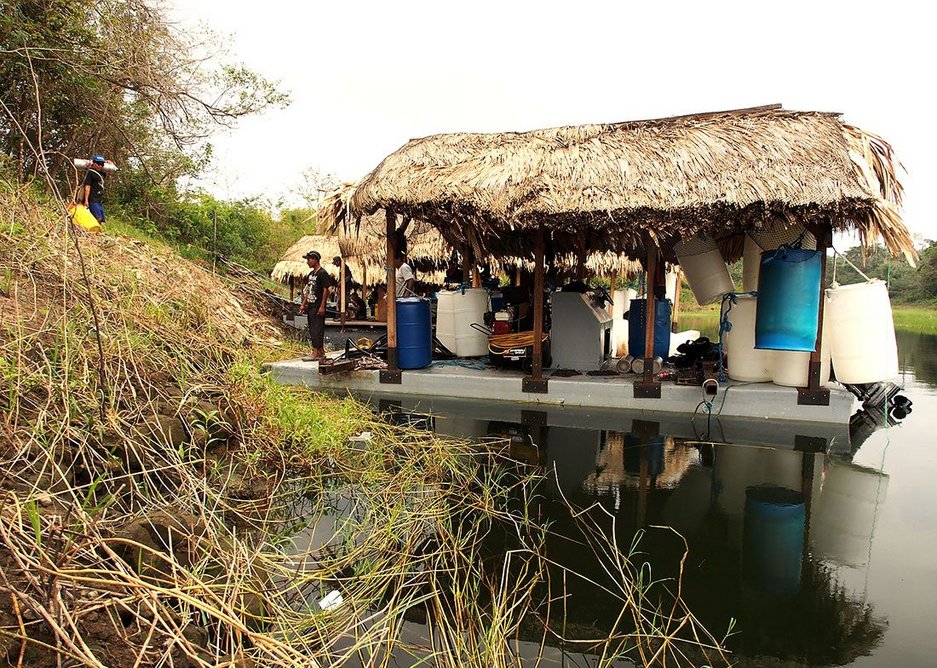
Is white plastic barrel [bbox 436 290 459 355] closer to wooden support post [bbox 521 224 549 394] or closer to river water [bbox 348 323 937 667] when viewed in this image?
wooden support post [bbox 521 224 549 394]

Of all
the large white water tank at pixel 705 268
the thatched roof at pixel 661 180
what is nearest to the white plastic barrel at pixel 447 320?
the thatched roof at pixel 661 180

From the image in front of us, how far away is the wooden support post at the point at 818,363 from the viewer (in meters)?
6.07

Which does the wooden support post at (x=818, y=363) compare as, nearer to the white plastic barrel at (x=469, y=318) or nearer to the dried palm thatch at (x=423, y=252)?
the white plastic barrel at (x=469, y=318)

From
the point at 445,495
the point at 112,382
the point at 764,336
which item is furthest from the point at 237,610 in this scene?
the point at 764,336

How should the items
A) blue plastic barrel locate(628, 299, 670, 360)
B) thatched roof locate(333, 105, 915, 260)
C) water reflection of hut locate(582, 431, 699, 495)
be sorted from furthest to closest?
blue plastic barrel locate(628, 299, 670, 360)
thatched roof locate(333, 105, 915, 260)
water reflection of hut locate(582, 431, 699, 495)

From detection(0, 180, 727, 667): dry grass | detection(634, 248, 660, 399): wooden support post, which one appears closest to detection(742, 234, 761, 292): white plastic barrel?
detection(634, 248, 660, 399): wooden support post

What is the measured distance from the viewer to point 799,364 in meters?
6.27

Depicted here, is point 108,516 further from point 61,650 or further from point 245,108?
point 245,108

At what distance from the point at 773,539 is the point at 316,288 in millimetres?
5740

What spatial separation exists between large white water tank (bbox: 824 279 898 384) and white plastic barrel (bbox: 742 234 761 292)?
2.62 ft

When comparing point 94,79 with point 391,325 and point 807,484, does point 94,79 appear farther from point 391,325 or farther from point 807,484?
point 807,484

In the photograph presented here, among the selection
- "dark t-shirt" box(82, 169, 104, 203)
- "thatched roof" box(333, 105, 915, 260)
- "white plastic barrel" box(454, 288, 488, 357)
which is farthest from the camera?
"white plastic barrel" box(454, 288, 488, 357)

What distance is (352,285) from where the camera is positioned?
17422 mm

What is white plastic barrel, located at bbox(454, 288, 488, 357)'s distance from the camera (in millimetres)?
8531
